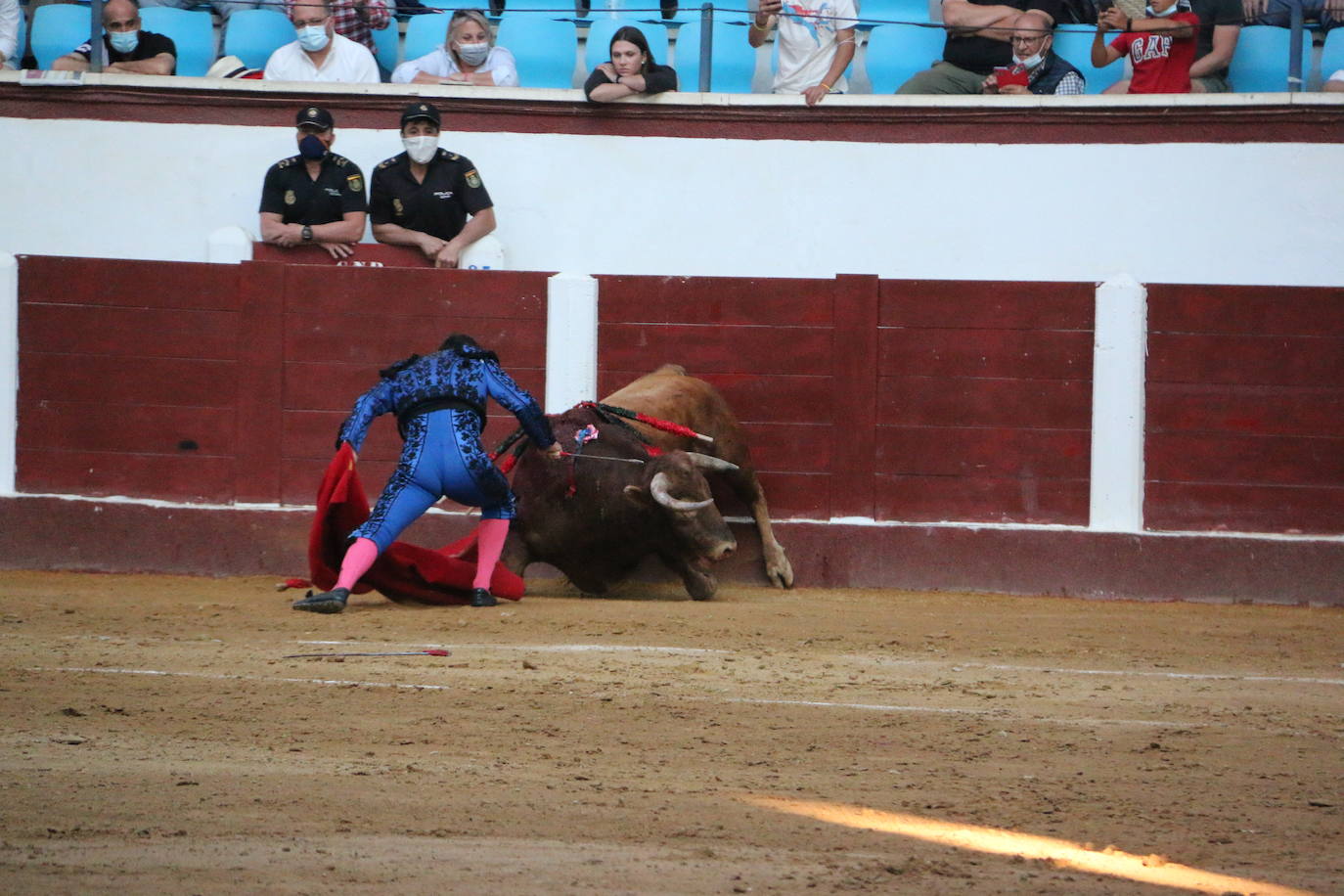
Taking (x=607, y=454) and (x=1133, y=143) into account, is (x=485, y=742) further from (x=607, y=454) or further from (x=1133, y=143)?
(x=1133, y=143)

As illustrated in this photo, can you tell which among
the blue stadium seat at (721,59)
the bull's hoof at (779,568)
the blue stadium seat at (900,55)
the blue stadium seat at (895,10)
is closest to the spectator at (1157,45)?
the blue stadium seat at (900,55)

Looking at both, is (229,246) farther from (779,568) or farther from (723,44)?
(779,568)

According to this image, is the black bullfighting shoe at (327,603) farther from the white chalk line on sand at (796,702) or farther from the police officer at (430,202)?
the police officer at (430,202)

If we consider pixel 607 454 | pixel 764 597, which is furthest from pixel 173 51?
pixel 764 597

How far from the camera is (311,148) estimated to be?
26.7ft

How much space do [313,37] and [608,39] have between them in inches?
62.5

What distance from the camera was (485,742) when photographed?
13.2 ft

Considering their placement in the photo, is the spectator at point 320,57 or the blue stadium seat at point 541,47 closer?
the spectator at point 320,57

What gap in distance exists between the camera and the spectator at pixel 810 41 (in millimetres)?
8641

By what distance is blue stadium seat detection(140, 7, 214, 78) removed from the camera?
9.60 m

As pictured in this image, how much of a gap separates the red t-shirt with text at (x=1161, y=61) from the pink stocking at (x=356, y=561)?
4.64 meters

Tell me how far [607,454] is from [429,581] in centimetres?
93

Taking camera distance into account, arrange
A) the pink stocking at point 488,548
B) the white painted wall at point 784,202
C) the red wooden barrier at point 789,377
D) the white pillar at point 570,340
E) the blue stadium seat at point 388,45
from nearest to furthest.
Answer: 1. the pink stocking at point 488,548
2. the red wooden barrier at point 789,377
3. the white pillar at point 570,340
4. the white painted wall at point 784,202
5. the blue stadium seat at point 388,45

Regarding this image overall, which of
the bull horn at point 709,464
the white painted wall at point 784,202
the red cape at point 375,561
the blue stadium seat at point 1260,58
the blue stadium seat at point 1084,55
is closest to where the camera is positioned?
the red cape at point 375,561
